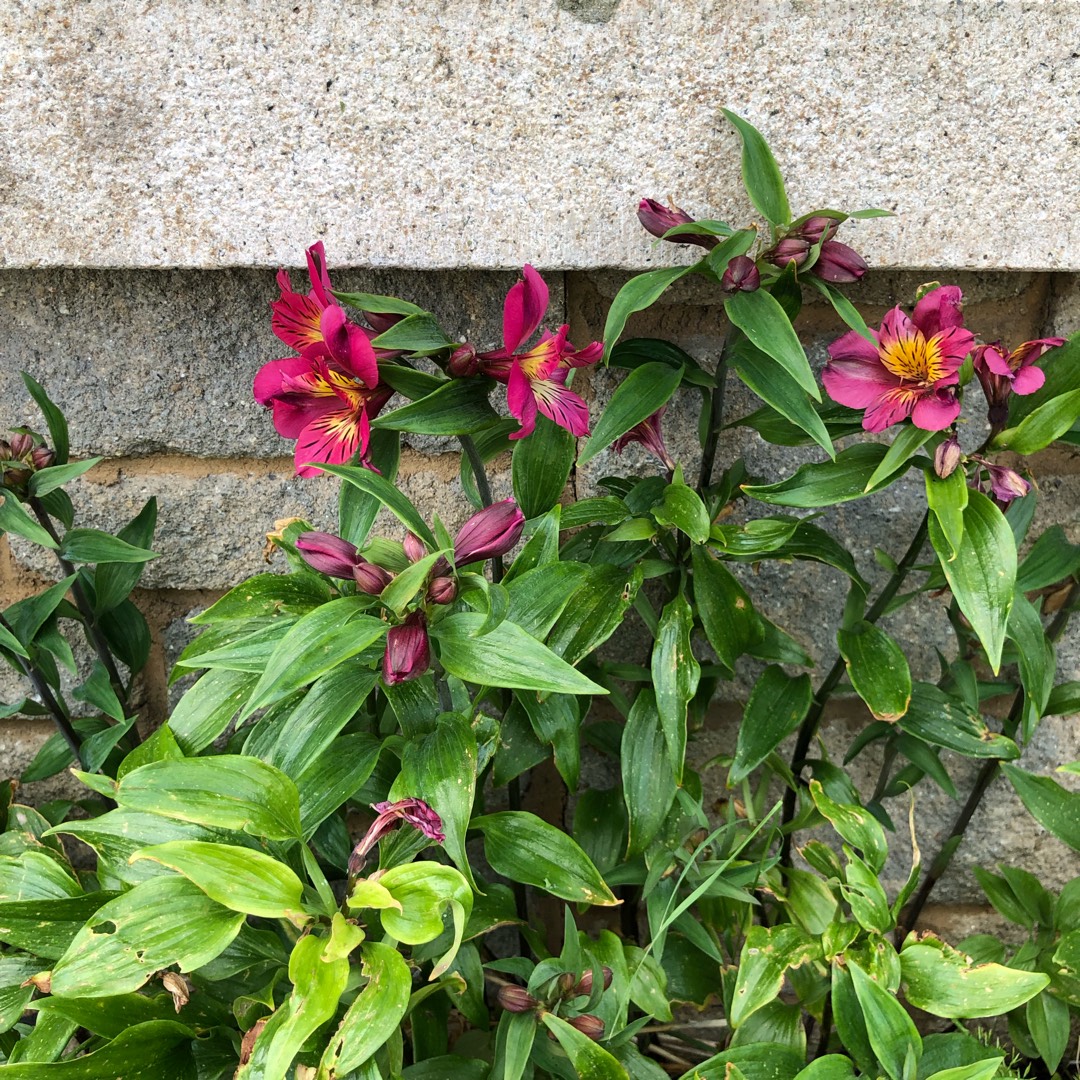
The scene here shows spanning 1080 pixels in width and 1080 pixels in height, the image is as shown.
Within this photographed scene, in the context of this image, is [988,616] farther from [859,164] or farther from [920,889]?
[920,889]

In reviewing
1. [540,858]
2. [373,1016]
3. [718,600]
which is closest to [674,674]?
[718,600]

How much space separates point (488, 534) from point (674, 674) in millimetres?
282

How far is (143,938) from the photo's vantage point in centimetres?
74

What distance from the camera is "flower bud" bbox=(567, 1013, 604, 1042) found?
0.87 meters

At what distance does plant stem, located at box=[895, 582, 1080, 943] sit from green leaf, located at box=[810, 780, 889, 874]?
0.77ft

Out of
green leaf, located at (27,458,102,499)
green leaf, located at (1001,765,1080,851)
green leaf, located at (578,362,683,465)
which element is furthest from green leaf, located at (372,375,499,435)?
green leaf, located at (1001,765,1080,851)

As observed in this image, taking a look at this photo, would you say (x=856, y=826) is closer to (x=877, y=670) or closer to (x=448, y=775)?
(x=877, y=670)

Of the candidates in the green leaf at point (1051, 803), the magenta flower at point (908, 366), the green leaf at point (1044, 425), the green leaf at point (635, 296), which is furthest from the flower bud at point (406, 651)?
the green leaf at point (1051, 803)

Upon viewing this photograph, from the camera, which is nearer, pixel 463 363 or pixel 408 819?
pixel 408 819

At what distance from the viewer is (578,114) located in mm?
989

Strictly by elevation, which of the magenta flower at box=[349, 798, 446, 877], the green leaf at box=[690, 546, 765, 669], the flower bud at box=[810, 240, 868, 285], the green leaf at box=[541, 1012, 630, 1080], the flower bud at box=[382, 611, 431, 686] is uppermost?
the flower bud at box=[810, 240, 868, 285]

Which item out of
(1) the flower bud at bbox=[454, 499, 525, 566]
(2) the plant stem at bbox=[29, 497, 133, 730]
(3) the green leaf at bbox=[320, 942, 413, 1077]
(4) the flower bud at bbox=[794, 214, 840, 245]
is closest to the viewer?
(3) the green leaf at bbox=[320, 942, 413, 1077]

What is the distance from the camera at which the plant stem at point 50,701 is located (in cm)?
107

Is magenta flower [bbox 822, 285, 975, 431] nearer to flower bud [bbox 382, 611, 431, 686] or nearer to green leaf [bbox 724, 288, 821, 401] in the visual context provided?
green leaf [bbox 724, 288, 821, 401]
